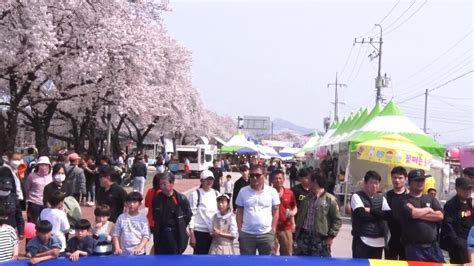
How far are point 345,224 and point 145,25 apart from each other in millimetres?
13531

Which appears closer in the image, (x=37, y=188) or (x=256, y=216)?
(x=256, y=216)

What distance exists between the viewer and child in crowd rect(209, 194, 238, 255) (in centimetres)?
822

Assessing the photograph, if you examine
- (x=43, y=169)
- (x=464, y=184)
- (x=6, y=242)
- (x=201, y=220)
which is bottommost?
(x=6, y=242)

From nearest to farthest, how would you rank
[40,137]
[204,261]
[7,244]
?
1. [204,261]
2. [7,244]
3. [40,137]

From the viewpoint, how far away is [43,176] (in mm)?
10641

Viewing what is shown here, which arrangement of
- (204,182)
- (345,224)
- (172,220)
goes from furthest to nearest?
(345,224) → (204,182) → (172,220)

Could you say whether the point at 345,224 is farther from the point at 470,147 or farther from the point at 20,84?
the point at 20,84

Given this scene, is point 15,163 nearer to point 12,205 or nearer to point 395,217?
point 12,205

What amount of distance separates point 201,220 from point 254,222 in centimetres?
73

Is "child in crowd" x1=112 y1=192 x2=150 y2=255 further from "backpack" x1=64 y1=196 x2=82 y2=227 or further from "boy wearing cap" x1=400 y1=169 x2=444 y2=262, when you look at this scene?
"boy wearing cap" x1=400 y1=169 x2=444 y2=262

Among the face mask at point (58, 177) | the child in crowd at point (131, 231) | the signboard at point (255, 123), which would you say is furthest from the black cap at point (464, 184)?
the signboard at point (255, 123)

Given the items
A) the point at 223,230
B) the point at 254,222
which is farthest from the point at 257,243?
the point at 223,230

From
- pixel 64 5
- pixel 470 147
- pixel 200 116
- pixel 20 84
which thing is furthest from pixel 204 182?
pixel 200 116

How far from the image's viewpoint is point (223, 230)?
8.29 meters
